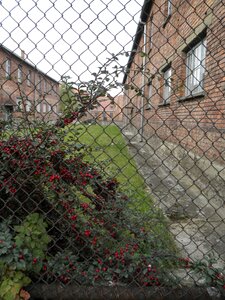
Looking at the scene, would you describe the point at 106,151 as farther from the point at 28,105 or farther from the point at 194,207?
the point at 194,207

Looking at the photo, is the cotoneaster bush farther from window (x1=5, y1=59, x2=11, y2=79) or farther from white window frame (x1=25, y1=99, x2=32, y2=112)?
window (x1=5, y1=59, x2=11, y2=79)

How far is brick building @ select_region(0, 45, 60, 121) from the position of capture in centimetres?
172

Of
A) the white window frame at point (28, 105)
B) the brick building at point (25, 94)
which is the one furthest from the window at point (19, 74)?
the white window frame at point (28, 105)

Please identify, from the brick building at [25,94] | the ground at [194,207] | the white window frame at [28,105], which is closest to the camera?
the brick building at [25,94]

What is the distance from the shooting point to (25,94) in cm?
188

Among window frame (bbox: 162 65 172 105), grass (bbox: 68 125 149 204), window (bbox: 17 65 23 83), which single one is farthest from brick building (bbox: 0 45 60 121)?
window frame (bbox: 162 65 172 105)

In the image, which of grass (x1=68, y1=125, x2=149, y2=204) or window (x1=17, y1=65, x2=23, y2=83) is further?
grass (x1=68, y1=125, x2=149, y2=204)

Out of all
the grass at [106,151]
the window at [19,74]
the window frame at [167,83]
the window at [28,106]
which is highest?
the window frame at [167,83]

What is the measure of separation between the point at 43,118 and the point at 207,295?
61.0 inches

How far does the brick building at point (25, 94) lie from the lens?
5.65 ft

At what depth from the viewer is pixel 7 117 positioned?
192 centimetres

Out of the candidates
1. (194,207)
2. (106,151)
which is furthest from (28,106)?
(194,207)

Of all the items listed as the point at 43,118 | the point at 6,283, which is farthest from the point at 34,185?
the point at 6,283

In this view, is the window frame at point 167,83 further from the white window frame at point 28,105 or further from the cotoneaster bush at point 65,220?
the white window frame at point 28,105
